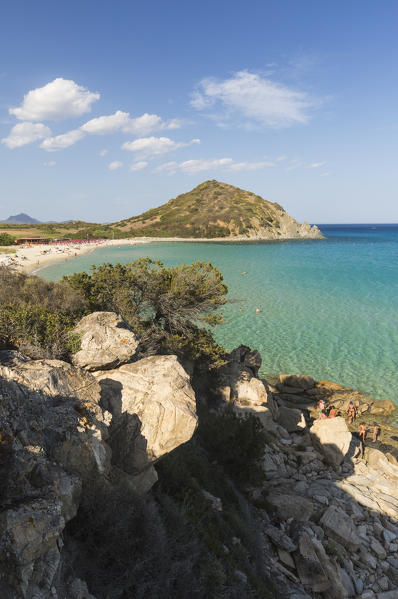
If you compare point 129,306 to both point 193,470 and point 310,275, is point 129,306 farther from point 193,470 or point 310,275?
point 310,275

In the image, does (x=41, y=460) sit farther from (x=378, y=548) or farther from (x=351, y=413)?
(x=351, y=413)

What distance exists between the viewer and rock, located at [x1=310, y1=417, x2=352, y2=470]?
1180cm

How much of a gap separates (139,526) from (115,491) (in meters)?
0.61

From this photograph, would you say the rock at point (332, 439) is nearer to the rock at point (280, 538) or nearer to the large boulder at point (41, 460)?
the rock at point (280, 538)

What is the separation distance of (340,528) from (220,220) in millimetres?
129388

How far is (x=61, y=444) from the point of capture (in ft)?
15.6

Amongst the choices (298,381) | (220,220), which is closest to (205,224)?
(220,220)

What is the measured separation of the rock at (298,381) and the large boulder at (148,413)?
1271 cm

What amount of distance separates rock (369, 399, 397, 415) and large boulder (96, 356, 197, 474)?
12977 mm

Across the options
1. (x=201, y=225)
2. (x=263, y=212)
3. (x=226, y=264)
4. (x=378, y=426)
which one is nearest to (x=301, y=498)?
(x=378, y=426)

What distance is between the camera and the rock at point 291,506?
8617mm

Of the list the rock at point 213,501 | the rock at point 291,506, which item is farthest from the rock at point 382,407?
the rock at point 213,501

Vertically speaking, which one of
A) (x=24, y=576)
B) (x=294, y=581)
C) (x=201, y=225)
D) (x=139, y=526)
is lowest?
(x=294, y=581)

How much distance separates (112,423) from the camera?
21.1 ft
